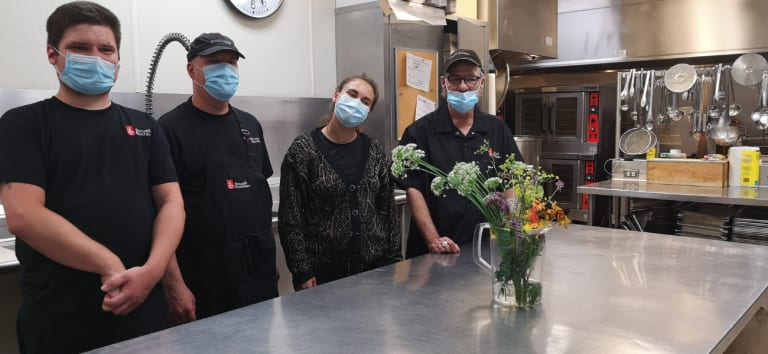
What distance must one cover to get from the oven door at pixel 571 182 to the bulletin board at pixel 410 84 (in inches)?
89.0

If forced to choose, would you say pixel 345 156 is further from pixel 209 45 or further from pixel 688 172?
pixel 688 172

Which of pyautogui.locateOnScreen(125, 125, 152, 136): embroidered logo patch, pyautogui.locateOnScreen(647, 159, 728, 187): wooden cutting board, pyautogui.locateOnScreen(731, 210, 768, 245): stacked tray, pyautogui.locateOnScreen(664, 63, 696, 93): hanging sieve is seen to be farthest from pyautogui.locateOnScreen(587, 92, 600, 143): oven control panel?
pyautogui.locateOnScreen(125, 125, 152, 136): embroidered logo patch

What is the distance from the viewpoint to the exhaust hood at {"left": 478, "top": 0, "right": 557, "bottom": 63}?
4730 mm

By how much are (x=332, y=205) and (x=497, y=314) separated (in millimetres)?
806

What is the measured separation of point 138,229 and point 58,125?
0.33 meters

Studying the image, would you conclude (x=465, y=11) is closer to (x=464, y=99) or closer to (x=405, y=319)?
(x=464, y=99)

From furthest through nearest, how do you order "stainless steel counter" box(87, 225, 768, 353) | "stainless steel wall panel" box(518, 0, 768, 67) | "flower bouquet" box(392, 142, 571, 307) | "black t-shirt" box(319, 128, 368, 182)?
1. "stainless steel wall panel" box(518, 0, 768, 67)
2. "black t-shirt" box(319, 128, 368, 182)
3. "flower bouquet" box(392, 142, 571, 307)
4. "stainless steel counter" box(87, 225, 768, 353)

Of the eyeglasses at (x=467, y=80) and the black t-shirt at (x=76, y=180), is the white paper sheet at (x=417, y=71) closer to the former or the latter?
the eyeglasses at (x=467, y=80)

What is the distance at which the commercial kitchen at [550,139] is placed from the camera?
1278 millimetres

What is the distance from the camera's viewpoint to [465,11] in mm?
4668

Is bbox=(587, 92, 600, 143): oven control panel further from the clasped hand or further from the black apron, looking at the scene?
the clasped hand

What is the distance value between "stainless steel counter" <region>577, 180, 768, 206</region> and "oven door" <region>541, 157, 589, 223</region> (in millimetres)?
1574

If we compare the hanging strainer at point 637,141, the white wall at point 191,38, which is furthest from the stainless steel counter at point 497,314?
the hanging strainer at point 637,141

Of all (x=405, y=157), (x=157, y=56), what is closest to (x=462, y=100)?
(x=405, y=157)
